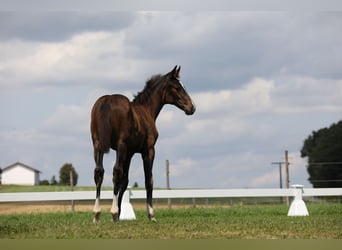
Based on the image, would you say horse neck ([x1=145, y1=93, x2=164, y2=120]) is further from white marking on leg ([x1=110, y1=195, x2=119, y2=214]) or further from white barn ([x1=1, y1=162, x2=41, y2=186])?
white barn ([x1=1, y1=162, x2=41, y2=186])

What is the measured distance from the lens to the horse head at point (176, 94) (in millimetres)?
9133

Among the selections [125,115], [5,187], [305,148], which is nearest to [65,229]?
[125,115]

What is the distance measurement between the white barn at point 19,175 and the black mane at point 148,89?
7.38 ft

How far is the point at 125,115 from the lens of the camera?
847cm

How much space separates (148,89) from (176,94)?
0.41 metres

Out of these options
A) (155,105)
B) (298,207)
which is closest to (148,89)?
(155,105)

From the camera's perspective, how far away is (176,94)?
926cm

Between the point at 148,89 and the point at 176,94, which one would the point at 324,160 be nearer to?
the point at 176,94

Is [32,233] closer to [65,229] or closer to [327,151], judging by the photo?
[65,229]

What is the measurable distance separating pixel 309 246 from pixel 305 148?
34.3 feet

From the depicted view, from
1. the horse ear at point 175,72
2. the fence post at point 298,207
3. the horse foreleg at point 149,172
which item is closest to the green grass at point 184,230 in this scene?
the horse foreleg at point 149,172

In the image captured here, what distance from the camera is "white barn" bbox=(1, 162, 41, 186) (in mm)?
10404

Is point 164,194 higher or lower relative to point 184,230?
higher

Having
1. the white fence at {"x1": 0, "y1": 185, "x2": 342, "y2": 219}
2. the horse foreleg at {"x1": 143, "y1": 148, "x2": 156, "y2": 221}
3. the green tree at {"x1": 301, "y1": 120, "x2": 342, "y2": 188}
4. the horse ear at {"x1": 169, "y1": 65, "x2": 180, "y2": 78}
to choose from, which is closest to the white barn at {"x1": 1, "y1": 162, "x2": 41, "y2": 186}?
the white fence at {"x1": 0, "y1": 185, "x2": 342, "y2": 219}
